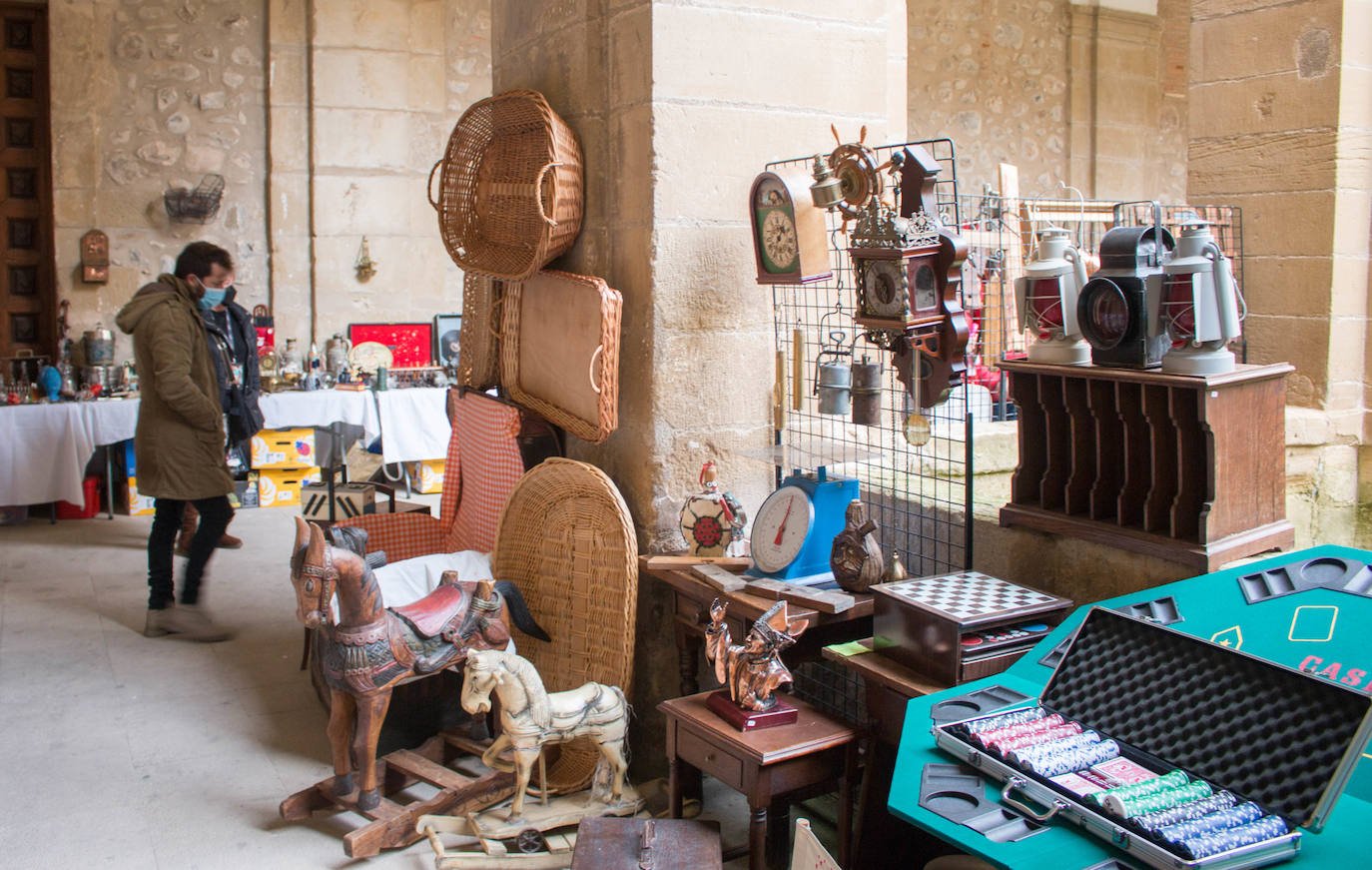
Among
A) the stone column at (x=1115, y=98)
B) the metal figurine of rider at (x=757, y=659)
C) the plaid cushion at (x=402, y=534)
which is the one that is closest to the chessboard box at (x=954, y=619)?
the metal figurine of rider at (x=757, y=659)

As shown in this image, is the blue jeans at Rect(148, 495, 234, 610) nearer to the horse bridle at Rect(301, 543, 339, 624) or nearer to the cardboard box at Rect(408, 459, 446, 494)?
the horse bridle at Rect(301, 543, 339, 624)

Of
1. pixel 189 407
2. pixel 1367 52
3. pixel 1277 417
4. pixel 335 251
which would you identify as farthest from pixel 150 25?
pixel 1277 417

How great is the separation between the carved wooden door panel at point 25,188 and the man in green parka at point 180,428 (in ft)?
10.6

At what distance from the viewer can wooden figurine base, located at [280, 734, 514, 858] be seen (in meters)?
3.12

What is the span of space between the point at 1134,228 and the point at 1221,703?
1161mm

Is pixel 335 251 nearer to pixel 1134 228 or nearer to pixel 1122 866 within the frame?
pixel 1134 228

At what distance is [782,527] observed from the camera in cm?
316

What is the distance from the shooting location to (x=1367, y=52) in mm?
4273

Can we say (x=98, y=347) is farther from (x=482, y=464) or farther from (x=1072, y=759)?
(x=1072, y=759)

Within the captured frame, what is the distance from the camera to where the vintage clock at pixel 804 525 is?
3.11 metres

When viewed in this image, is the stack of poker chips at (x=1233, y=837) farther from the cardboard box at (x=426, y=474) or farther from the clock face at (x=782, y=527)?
the cardboard box at (x=426, y=474)

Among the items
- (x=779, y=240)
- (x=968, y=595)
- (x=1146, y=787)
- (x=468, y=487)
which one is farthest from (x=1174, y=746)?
(x=468, y=487)

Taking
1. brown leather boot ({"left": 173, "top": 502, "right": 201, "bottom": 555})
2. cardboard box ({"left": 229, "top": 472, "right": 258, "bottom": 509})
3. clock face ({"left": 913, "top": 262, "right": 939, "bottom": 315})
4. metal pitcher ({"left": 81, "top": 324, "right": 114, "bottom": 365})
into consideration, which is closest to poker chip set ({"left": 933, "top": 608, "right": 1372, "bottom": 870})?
clock face ({"left": 913, "top": 262, "right": 939, "bottom": 315})

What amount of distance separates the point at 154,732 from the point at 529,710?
165 centimetres
